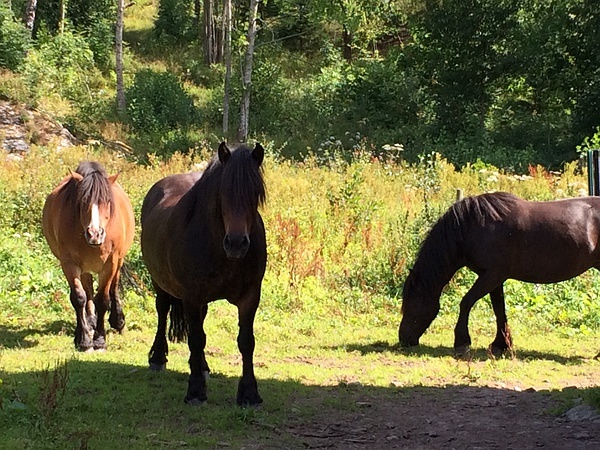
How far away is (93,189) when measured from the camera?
7.25m

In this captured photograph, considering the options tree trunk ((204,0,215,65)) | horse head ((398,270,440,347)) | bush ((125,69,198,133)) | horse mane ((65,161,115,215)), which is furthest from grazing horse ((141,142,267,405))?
tree trunk ((204,0,215,65))

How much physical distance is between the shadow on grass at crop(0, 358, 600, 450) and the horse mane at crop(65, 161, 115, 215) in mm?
1845

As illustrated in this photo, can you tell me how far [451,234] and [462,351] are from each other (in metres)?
1.34

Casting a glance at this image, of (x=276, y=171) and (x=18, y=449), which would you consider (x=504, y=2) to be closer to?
(x=276, y=171)

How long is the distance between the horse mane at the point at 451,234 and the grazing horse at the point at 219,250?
9.73ft

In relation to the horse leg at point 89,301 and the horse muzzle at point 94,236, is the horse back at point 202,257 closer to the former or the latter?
the horse muzzle at point 94,236

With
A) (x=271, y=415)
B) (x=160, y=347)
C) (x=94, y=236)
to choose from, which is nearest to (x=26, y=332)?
(x=94, y=236)

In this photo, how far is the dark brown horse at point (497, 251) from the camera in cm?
764

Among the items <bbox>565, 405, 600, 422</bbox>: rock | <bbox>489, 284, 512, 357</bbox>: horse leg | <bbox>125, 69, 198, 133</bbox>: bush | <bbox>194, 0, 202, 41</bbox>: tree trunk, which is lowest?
<bbox>565, 405, 600, 422</bbox>: rock

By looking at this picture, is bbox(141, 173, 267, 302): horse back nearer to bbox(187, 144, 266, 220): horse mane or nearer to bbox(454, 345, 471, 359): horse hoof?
bbox(187, 144, 266, 220): horse mane

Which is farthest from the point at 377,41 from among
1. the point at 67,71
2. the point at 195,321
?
the point at 195,321

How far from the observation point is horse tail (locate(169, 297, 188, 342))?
6.71m

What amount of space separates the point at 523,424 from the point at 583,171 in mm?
11371

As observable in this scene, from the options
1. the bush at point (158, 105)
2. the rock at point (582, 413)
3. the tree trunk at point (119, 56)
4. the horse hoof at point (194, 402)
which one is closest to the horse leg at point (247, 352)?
the horse hoof at point (194, 402)
